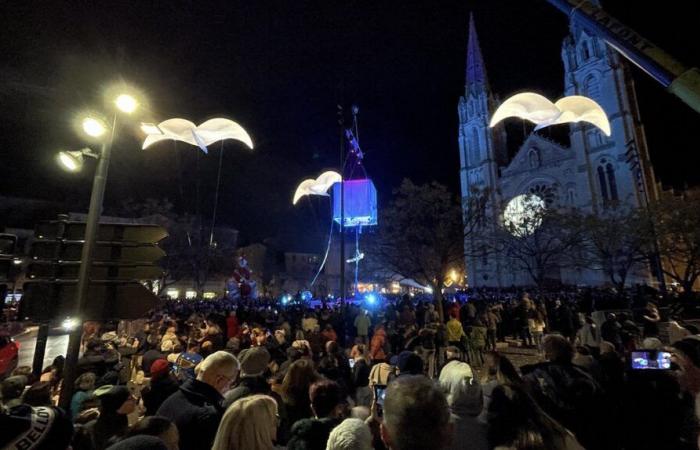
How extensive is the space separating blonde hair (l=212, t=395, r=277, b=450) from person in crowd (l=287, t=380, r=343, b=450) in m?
0.46

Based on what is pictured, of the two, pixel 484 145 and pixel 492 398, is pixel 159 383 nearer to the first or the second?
pixel 492 398

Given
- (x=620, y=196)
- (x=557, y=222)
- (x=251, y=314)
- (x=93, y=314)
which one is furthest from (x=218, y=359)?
(x=620, y=196)

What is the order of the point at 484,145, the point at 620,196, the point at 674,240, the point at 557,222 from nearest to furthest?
1. the point at 674,240
2. the point at 557,222
3. the point at 620,196
4. the point at 484,145

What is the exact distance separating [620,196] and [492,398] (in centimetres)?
4526

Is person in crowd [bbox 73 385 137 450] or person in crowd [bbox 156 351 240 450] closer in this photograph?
person in crowd [bbox 156 351 240 450]

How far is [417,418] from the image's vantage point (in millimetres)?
1788

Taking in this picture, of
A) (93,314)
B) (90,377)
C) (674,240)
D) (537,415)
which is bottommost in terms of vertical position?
(90,377)

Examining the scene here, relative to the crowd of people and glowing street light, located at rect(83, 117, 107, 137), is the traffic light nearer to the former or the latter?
the crowd of people

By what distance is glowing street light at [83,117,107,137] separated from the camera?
434cm

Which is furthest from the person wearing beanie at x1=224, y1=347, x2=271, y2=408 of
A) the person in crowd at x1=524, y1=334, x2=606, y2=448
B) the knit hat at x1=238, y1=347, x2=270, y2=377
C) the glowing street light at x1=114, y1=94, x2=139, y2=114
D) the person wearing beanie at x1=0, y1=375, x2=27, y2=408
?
the glowing street light at x1=114, y1=94, x2=139, y2=114

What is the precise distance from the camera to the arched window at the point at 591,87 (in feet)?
136

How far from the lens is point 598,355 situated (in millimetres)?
5059

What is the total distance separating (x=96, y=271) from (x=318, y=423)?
3637mm

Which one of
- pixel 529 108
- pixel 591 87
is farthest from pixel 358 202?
pixel 591 87
